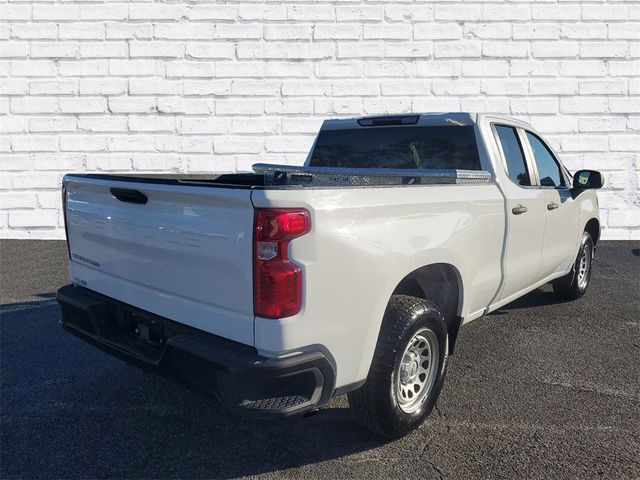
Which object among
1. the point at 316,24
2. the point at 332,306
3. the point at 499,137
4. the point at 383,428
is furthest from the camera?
the point at 316,24

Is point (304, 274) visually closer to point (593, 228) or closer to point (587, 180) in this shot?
point (587, 180)

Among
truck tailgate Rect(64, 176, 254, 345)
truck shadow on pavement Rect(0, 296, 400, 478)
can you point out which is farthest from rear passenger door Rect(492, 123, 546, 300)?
truck tailgate Rect(64, 176, 254, 345)

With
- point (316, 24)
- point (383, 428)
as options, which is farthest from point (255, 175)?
point (316, 24)

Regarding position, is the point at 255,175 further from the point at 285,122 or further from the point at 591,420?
the point at 285,122

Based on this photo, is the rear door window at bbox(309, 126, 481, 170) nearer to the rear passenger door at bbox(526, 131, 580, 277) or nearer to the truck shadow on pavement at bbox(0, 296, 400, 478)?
the rear passenger door at bbox(526, 131, 580, 277)

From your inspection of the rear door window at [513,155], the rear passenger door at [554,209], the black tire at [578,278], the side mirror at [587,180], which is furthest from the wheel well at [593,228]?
the rear door window at [513,155]

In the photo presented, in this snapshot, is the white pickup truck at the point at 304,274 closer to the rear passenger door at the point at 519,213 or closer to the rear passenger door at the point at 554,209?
the rear passenger door at the point at 519,213

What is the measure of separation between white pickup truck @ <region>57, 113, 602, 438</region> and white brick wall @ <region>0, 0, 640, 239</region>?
483 cm

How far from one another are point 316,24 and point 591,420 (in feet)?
23.3

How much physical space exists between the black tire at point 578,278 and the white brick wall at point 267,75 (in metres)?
3.42

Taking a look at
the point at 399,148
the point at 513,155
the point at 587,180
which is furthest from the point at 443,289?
the point at 587,180

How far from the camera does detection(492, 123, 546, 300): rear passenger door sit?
3.73 m

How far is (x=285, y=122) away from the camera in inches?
335

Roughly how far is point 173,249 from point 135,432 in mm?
1208
